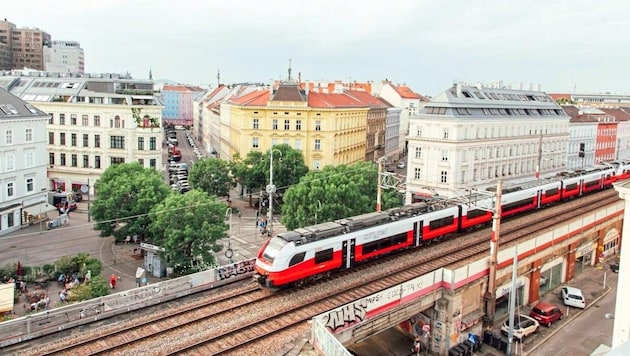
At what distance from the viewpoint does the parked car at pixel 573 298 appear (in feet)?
127

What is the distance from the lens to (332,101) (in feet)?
250

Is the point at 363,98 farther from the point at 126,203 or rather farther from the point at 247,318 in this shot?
the point at 247,318

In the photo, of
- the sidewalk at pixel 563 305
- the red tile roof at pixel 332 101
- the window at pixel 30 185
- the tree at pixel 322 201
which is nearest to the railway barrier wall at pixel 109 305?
the tree at pixel 322 201

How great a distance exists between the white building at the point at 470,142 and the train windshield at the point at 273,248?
3229 centimetres

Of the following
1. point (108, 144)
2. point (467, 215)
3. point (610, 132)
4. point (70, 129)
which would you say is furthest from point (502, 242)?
point (610, 132)

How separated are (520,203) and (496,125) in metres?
20.2

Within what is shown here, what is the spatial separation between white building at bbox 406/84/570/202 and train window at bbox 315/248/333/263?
3001 cm

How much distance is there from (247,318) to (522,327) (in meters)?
18.1

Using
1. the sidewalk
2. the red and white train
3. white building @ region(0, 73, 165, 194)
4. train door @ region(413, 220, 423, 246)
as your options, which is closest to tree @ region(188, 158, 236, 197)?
white building @ region(0, 73, 165, 194)

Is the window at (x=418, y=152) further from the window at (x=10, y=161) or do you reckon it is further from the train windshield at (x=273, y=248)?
the window at (x=10, y=161)

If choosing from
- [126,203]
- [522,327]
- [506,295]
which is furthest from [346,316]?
[126,203]

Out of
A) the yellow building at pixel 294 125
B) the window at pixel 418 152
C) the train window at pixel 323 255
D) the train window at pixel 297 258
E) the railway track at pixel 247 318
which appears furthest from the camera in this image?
the yellow building at pixel 294 125

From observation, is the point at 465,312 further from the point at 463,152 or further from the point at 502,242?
the point at 463,152

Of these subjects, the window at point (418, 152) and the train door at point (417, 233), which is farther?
the window at point (418, 152)
